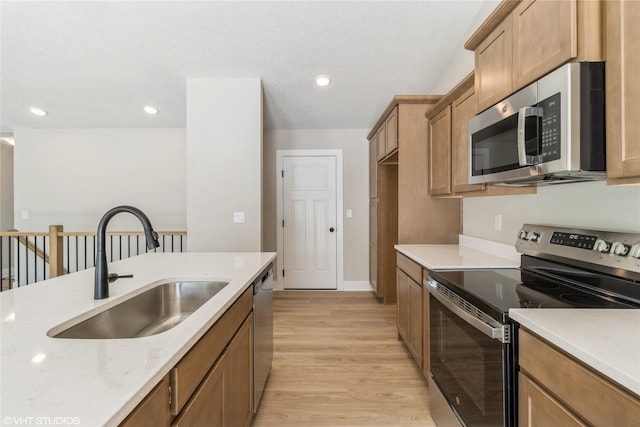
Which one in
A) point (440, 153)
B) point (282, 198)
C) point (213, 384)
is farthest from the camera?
point (282, 198)

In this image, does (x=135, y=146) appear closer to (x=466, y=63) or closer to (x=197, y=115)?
(x=197, y=115)

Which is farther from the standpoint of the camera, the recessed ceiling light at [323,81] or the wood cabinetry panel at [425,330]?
the recessed ceiling light at [323,81]

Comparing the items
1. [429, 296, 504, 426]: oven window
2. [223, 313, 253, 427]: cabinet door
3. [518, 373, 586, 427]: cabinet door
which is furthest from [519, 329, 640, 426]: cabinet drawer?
[223, 313, 253, 427]: cabinet door

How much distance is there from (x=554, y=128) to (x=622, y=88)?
0.21 m

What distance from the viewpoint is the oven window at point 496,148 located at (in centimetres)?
136

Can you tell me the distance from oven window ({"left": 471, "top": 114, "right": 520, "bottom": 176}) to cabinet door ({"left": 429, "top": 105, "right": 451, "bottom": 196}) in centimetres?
50

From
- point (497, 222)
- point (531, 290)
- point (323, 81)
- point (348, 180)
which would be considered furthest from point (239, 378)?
point (348, 180)

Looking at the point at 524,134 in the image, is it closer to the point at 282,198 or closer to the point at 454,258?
the point at 454,258

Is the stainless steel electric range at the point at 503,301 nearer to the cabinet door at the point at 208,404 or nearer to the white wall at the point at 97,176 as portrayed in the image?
the cabinet door at the point at 208,404

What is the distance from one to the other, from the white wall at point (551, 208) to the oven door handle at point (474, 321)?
0.70 metres

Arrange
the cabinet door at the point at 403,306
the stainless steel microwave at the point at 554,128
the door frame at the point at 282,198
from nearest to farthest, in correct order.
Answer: the stainless steel microwave at the point at 554,128, the cabinet door at the point at 403,306, the door frame at the point at 282,198

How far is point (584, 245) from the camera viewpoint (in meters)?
1.25

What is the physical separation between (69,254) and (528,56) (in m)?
5.85

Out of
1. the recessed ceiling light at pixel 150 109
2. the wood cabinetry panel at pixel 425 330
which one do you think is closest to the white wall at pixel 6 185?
the recessed ceiling light at pixel 150 109
